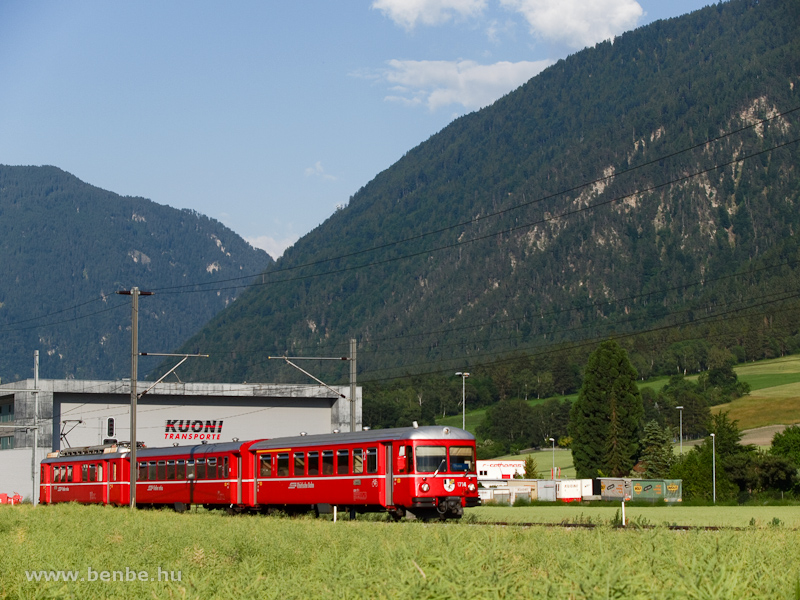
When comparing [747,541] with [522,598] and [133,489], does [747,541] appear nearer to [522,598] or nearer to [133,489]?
[522,598]

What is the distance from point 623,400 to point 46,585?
101m

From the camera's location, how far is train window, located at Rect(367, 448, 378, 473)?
33.2m

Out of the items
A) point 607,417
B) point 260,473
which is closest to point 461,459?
point 260,473

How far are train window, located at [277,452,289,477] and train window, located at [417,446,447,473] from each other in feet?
24.0

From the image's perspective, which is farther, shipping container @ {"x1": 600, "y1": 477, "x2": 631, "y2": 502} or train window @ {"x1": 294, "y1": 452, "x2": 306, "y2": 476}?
shipping container @ {"x1": 600, "y1": 477, "x2": 631, "y2": 502}

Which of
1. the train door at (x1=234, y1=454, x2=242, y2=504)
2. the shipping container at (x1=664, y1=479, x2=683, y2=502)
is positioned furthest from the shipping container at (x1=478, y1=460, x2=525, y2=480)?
the train door at (x1=234, y1=454, x2=242, y2=504)

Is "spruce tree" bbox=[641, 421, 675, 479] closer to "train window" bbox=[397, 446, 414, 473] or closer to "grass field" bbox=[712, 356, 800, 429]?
"grass field" bbox=[712, 356, 800, 429]

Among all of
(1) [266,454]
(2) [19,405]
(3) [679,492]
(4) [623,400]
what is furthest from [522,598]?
(4) [623,400]

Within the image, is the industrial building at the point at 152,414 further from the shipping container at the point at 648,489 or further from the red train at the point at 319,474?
the red train at the point at 319,474

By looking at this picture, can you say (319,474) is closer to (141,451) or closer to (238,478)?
(238,478)

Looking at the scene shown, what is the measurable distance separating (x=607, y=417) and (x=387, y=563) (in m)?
100

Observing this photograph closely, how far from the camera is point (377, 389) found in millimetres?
194625

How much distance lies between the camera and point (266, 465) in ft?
128

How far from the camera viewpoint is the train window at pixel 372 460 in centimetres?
3319
